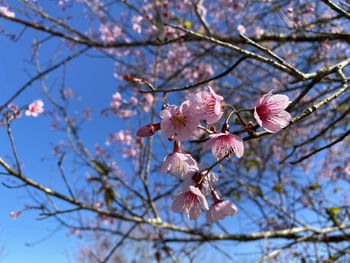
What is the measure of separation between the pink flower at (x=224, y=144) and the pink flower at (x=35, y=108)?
263 centimetres

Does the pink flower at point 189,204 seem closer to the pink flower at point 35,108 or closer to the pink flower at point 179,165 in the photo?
the pink flower at point 179,165

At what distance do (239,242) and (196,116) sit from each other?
2593 millimetres

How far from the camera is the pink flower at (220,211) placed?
43.9 inches

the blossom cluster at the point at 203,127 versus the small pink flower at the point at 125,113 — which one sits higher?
the small pink flower at the point at 125,113

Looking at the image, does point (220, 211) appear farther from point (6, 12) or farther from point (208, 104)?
point (6, 12)

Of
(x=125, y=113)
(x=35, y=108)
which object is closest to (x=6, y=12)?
(x=35, y=108)

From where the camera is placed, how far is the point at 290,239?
3189 millimetres

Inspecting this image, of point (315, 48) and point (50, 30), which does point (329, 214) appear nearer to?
point (315, 48)

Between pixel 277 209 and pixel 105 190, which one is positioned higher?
pixel 105 190

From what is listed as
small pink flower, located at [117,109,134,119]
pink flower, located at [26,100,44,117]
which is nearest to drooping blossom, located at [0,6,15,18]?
pink flower, located at [26,100,44,117]

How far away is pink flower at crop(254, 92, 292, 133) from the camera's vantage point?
0.97 meters

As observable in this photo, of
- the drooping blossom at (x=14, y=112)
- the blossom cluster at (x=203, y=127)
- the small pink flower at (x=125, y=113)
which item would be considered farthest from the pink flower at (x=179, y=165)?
the small pink flower at (x=125, y=113)

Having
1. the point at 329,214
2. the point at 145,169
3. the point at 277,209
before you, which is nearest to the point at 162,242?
the point at 145,169

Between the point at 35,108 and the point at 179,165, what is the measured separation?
282 centimetres
